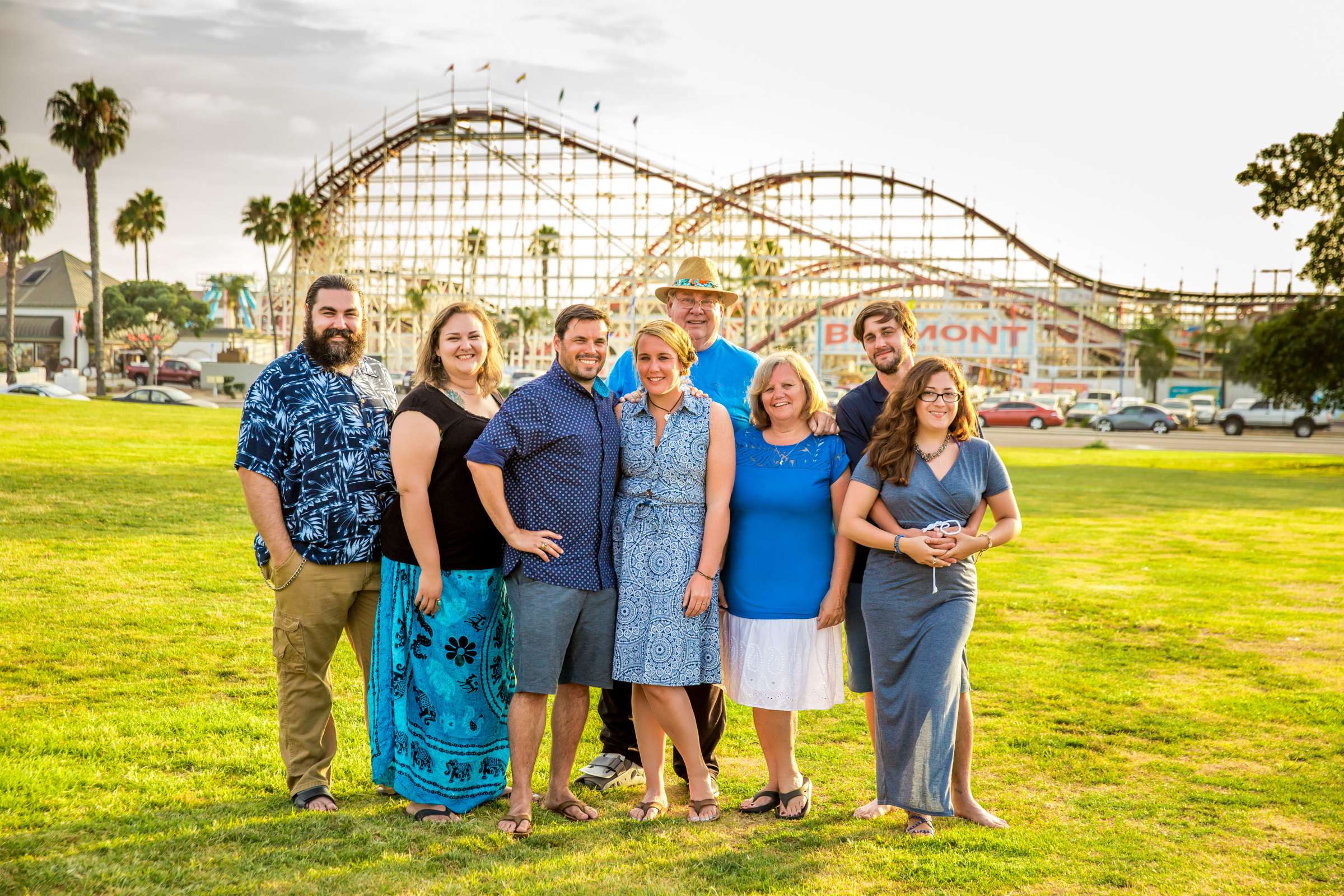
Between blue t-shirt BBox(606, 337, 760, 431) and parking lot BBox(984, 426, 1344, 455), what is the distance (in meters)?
21.1

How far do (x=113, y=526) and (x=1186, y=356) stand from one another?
2240 inches

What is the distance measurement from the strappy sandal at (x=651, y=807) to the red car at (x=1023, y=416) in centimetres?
3160

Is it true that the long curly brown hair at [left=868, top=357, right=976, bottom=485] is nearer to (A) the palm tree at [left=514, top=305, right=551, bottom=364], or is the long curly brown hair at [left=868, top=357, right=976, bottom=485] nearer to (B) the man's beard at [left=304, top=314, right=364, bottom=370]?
(B) the man's beard at [left=304, top=314, right=364, bottom=370]

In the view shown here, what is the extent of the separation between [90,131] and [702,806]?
129ft

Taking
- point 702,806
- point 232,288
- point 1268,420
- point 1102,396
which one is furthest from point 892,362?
point 232,288

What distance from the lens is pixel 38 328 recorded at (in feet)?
190

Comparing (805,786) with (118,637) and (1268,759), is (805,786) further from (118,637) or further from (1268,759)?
(118,637)

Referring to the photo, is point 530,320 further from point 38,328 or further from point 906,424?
point 906,424

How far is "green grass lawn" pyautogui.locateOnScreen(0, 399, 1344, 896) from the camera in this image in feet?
11.0

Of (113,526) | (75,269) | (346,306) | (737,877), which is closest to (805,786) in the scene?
(737,877)

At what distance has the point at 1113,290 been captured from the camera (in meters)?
46.4

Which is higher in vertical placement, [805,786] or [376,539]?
[376,539]

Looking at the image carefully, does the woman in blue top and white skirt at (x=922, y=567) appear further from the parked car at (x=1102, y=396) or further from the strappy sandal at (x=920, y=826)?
the parked car at (x=1102, y=396)

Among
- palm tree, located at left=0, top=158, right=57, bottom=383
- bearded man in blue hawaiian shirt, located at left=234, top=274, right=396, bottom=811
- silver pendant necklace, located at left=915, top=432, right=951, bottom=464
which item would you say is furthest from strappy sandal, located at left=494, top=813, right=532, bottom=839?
palm tree, located at left=0, top=158, right=57, bottom=383
